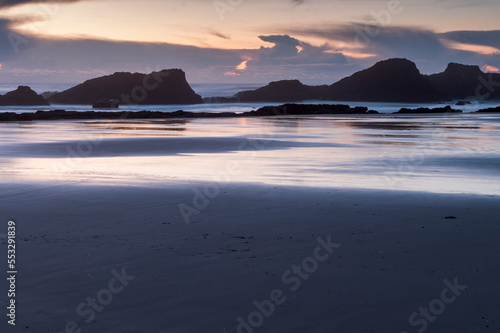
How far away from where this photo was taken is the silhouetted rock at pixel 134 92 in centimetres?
14812

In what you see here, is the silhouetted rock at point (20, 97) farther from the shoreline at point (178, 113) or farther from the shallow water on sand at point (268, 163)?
the shallow water on sand at point (268, 163)

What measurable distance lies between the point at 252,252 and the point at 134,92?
171 metres

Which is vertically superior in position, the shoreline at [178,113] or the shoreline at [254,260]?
the shoreline at [178,113]

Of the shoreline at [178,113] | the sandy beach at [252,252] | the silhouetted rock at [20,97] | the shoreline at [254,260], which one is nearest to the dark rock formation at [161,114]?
the shoreline at [178,113]

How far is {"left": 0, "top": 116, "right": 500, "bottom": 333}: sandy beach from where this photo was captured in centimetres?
404

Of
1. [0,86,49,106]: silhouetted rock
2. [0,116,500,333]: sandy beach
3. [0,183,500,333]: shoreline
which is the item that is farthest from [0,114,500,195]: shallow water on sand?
[0,86,49,106]: silhouetted rock

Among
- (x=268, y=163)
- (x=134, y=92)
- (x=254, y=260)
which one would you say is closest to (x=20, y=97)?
(x=134, y=92)

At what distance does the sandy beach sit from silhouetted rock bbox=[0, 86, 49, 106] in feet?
365

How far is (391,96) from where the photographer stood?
583 ft

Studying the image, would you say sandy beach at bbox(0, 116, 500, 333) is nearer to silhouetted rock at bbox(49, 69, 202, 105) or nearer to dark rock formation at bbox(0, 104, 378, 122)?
dark rock formation at bbox(0, 104, 378, 122)

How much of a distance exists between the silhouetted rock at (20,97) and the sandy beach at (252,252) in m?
111

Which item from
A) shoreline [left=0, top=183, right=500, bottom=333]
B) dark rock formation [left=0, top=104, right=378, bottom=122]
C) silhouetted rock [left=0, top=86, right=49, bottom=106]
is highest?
silhouetted rock [left=0, top=86, right=49, bottom=106]

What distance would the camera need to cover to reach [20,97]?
372 ft

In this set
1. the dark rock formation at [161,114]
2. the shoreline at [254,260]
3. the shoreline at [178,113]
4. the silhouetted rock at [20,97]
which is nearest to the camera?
the shoreline at [254,260]
